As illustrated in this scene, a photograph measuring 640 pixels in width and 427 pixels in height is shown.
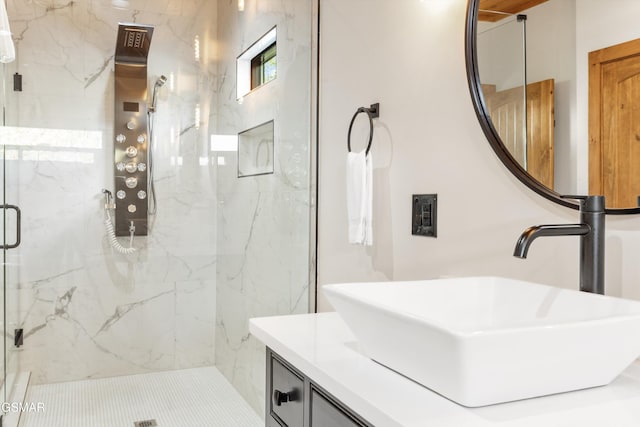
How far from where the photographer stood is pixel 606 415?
2.42 ft

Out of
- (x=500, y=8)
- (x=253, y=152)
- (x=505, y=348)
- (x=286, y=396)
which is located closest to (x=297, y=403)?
(x=286, y=396)

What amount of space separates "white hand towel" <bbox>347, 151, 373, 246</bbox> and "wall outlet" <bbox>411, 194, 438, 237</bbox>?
7.4 inches

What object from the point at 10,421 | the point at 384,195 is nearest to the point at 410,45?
the point at 384,195

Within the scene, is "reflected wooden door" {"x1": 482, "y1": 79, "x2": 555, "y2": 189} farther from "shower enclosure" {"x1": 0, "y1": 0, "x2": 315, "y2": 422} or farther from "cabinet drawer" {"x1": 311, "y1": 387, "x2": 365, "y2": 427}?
"shower enclosure" {"x1": 0, "y1": 0, "x2": 315, "y2": 422}

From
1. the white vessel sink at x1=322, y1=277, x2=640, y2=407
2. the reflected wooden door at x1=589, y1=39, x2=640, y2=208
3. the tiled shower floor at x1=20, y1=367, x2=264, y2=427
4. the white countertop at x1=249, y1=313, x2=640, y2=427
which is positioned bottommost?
the tiled shower floor at x1=20, y1=367, x2=264, y2=427

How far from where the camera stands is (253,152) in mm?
2586

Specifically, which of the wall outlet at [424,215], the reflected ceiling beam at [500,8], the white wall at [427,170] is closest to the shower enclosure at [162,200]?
the white wall at [427,170]

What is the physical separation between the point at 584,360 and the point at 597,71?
2.16 ft

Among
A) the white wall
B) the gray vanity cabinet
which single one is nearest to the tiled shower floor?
the white wall

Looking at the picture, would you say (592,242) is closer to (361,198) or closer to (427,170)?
(427,170)

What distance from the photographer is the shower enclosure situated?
2186mm

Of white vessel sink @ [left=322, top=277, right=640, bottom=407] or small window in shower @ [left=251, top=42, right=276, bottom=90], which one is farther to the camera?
small window in shower @ [left=251, top=42, right=276, bottom=90]

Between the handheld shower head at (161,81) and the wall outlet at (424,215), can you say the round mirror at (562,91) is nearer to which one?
the wall outlet at (424,215)

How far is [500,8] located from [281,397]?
3.64ft
